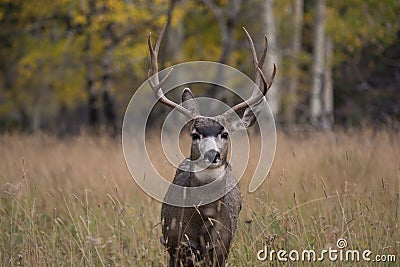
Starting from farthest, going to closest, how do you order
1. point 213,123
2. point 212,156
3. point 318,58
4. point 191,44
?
point 191,44 < point 318,58 < point 213,123 < point 212,156

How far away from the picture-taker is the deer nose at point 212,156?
14.1 feet

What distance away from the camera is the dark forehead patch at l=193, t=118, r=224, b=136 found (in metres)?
4.50

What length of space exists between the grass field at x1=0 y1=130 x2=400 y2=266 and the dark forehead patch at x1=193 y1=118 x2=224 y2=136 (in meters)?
0.63

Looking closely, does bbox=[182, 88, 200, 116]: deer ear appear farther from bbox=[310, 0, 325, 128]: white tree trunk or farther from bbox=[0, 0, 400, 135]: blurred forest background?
bbox=[310, 0, 325, 128]: white tree trunk

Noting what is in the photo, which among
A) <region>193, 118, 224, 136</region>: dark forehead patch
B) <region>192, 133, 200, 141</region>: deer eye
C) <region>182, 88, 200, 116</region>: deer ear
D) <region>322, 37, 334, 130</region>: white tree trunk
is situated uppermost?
<region>182, 88, 200, 116</region>: deer ear

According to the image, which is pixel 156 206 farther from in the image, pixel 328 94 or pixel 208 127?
pixel 328 94

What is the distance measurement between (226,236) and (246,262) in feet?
0.79

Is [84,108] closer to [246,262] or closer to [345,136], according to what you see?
[345,136]

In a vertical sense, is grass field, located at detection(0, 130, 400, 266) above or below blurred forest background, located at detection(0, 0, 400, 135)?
below

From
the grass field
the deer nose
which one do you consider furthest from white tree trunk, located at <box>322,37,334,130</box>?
the deer nose

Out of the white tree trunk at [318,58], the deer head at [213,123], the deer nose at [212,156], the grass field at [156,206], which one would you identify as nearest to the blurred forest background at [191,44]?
the white tree trunk at [318,58]

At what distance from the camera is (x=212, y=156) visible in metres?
4.29

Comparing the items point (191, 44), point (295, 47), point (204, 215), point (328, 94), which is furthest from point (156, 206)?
point (191, 44)

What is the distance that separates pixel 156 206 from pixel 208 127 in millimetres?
1917
